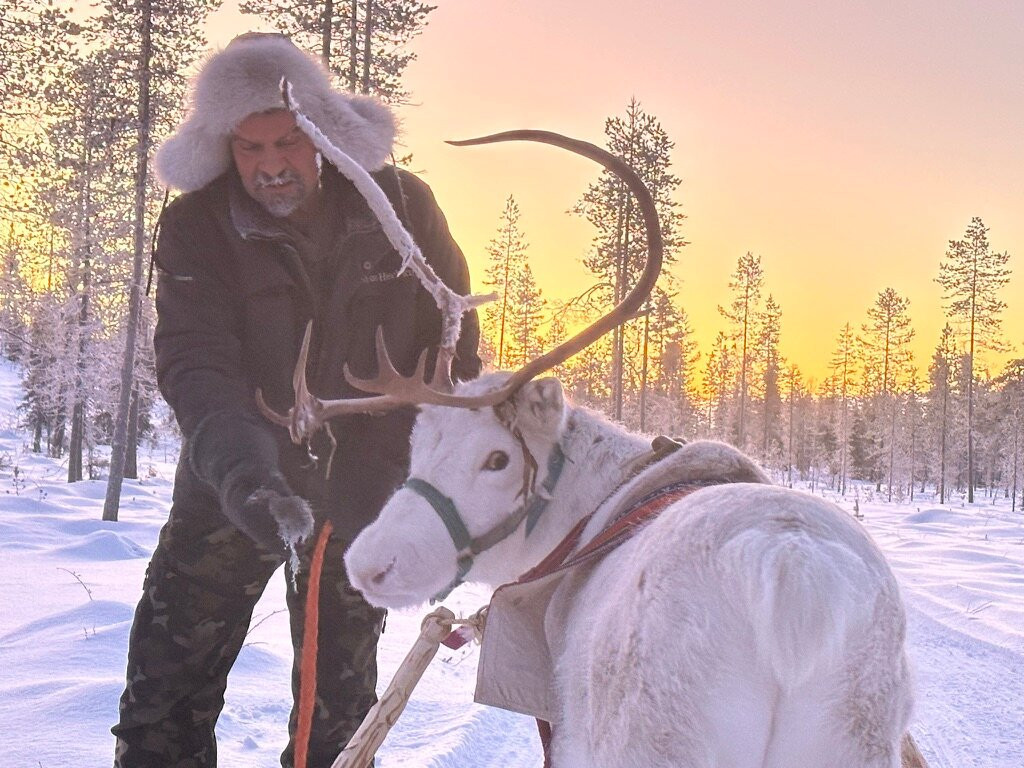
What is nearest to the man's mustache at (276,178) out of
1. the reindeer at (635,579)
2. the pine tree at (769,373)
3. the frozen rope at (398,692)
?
the reindeer at (635,579)

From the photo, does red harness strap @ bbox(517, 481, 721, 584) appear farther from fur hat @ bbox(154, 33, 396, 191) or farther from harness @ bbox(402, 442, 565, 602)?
fur hat @ bbox(154, 33, 396, 191)

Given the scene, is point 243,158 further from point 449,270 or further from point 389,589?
point 389,589

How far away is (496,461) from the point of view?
2617 millimetres

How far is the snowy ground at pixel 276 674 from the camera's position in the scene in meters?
4.16

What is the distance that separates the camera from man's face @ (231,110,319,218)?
305cm

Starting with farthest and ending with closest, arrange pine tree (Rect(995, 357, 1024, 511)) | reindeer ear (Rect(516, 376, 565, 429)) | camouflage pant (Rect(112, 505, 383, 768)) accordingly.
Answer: pine tree (Rect(995, 357, 1024, 511)), camouflage pant (Rect(112, 505, 383, 768)), reindeer ear (Rect(516, 376, 565, 429))

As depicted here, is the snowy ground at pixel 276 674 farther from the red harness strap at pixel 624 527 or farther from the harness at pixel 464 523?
the harness at pixel 464 523

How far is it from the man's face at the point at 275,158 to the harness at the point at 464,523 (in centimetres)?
127

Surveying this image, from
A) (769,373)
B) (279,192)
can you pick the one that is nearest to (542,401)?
A: (279,192)

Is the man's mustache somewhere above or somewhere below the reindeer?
above

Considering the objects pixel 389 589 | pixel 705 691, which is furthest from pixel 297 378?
pixel 705 691

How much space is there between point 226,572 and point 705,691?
6.70ft

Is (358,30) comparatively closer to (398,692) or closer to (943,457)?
(398,692)

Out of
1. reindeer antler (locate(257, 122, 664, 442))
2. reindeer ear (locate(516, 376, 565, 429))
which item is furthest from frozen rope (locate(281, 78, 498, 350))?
reindeer ear (locate(516, 376, 565, 429))
